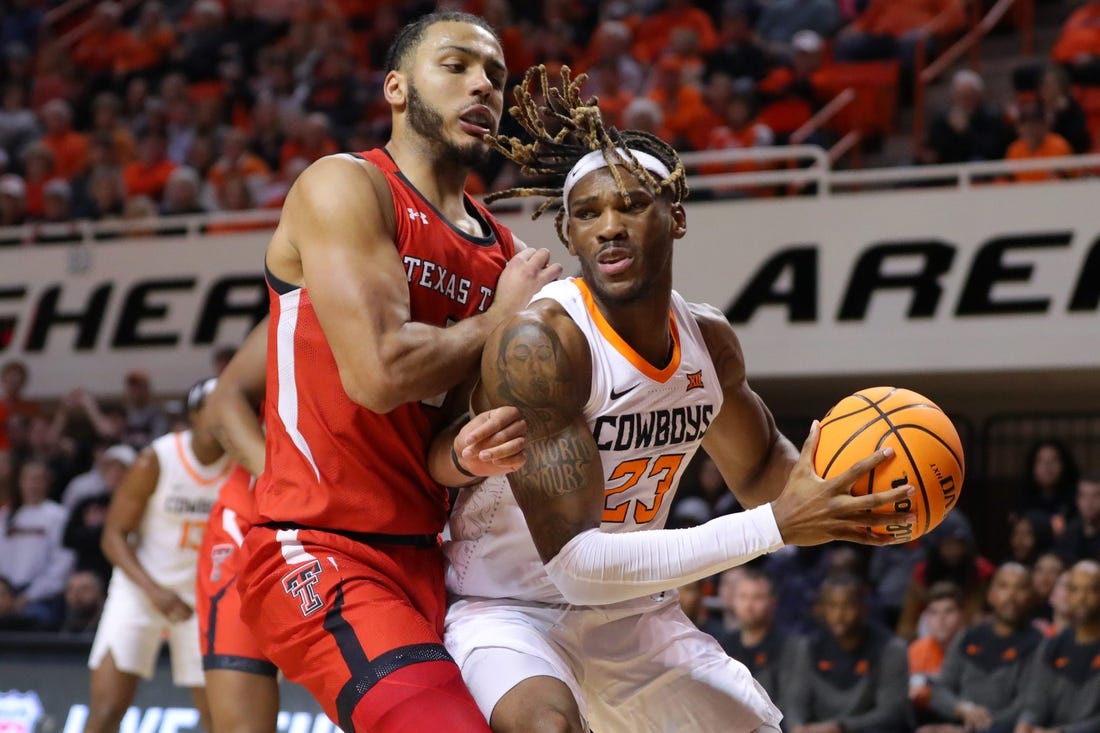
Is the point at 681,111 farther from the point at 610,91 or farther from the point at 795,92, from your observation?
the point at 795,92

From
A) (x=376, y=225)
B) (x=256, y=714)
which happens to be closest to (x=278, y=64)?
(x=256, y=714)

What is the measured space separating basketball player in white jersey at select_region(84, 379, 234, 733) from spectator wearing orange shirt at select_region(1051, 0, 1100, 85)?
6503mm

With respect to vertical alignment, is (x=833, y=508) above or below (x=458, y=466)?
above

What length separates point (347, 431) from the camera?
3.84 m

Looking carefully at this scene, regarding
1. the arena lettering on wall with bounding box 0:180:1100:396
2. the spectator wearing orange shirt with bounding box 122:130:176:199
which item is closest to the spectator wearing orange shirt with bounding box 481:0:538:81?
the arena lettering on wall with bounding box 0:180:1100:396

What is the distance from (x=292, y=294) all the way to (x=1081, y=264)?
664 centimetres

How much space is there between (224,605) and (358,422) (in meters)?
1.91

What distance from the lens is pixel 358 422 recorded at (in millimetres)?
3840

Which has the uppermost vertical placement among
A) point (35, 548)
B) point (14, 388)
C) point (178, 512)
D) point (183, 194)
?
point (178, 512)

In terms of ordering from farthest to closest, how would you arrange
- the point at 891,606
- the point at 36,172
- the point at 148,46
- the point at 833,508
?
the point at 148,46, the point at 36,172, the point at 891,606, the point at 833,508

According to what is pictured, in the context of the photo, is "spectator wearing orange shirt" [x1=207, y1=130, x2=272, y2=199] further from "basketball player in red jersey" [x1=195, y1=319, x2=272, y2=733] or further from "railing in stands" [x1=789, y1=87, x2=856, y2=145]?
"basketball player in red jersey" [x1=195, y1=319, x2=272, y2=733]

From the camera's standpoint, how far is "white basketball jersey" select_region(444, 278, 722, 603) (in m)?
3.83

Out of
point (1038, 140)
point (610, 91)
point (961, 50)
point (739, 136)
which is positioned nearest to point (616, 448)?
point (1038, 140)

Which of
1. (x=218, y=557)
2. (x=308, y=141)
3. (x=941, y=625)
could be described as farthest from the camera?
(x=308, y=141)
